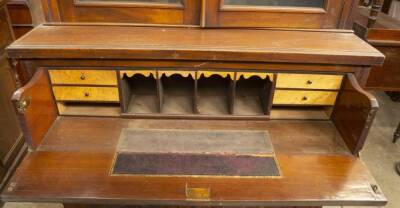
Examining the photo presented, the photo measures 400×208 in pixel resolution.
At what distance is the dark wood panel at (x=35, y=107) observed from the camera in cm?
103

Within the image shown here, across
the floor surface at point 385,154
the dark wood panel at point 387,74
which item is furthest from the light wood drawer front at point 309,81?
the floor surface at point 385,154

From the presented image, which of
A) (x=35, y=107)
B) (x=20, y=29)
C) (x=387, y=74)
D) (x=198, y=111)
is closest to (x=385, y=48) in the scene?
(x=387, y=74)

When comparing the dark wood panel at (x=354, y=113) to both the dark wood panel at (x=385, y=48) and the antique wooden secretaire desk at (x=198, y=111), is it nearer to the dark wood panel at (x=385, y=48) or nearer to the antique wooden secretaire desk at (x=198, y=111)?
the antique wooden secretaire desk at (x=198, y=111)

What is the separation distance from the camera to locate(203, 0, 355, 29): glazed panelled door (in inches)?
50.3

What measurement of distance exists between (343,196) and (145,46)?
0.87 metres

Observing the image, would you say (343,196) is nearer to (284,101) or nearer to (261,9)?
(284,101)

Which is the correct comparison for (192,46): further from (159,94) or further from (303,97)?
(303,97)

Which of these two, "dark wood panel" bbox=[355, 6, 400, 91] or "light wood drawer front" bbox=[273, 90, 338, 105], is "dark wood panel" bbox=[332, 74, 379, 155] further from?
"dark wood panel" bbox=[355, 6, 400, 91]

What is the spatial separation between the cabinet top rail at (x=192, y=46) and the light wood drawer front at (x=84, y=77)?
0.29 feet

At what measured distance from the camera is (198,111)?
1.30 metres

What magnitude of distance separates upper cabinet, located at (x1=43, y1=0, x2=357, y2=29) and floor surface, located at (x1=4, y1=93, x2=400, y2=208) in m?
1.22

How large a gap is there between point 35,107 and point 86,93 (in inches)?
8.2

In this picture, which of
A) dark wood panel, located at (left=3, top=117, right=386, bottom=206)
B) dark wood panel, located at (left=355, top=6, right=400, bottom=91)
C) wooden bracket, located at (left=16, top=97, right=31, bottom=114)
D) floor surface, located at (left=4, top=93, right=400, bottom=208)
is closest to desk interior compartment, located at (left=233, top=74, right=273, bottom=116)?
dark wood panel, located at (left=3, top=117, right=386, bottom=206)

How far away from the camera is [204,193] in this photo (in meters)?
→ 0.97
